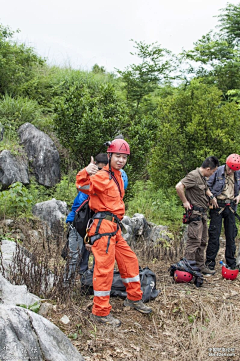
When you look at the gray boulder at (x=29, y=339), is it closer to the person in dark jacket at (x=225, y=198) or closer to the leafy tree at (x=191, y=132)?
the person in dark jacket at (x=225, y=198)

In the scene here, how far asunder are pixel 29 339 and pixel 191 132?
7.69 metres

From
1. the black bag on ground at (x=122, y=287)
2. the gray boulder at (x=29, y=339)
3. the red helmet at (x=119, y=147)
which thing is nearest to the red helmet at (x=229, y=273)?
the black bag on ground at (x=122, y=287)

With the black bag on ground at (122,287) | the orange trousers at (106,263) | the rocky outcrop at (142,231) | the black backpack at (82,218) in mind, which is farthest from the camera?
the rocky outcrop at (142,231)

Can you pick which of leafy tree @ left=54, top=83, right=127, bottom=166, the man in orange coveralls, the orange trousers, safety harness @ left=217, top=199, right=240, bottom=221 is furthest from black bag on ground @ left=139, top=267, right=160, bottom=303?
leafy tree @ left=54, top=83, right=127, bottom=166

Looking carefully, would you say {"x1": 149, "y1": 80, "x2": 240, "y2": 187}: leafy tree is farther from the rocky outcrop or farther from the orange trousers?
the orange trousers

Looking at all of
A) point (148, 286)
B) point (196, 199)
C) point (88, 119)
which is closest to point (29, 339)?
point (148, 286)

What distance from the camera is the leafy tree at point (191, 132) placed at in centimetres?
897

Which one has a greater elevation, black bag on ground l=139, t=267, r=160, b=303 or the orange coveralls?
the orange coveralls

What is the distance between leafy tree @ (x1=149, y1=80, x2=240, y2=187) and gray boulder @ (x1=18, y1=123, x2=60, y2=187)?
2935 mm

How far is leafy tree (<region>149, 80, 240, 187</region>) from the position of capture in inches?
353

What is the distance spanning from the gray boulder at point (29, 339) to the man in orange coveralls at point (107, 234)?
882mm

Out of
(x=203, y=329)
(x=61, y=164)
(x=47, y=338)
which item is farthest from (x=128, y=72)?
(x=47, y=338)

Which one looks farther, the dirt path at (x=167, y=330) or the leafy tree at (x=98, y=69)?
the leafy tree at (x=98, y=69)

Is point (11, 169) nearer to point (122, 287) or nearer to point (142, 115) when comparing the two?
point (142, 115)
